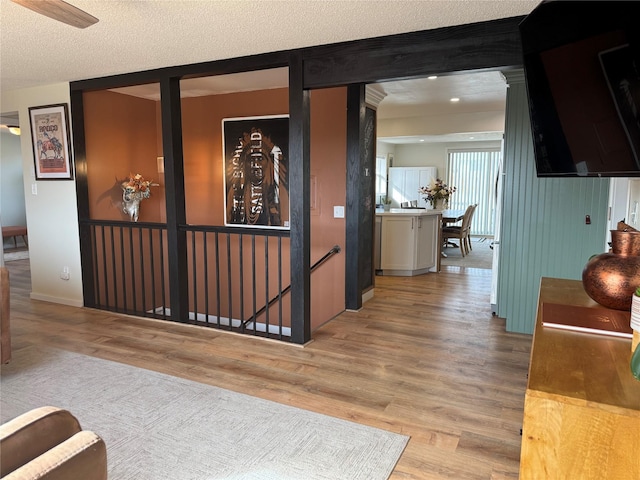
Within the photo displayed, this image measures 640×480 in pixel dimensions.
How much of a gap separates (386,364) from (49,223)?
4006 mm

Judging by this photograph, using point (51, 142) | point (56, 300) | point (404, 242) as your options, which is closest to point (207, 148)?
point (51, 142)

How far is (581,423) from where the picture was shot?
1065mm

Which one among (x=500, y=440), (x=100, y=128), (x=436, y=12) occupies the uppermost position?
(x=436, y=12)

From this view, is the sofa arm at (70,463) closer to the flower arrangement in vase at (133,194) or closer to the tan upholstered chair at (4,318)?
the tan upholstered chair at (4,318)

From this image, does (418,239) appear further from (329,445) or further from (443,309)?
(329,445)

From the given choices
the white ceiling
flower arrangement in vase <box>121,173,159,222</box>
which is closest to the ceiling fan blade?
the white ceiling

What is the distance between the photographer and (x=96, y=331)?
12.9 ft

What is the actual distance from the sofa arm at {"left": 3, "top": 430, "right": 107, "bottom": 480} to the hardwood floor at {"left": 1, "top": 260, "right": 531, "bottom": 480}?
4.77 ft

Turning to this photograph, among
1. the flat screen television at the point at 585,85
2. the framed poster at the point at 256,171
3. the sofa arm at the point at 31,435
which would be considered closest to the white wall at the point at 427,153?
the framed poster at the point at 256,171

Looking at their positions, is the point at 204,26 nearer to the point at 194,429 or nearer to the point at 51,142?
the point at 194,429

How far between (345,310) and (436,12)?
9.68ft

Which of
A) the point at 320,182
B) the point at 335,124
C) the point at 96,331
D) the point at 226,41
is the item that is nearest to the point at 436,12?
the point at 226,41

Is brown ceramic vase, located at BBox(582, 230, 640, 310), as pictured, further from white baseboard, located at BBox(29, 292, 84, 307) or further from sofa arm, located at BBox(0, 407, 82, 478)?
white baseboard, located at BBox(29, 292, 84, 307)

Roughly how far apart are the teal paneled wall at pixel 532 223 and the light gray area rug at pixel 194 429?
2.11m
